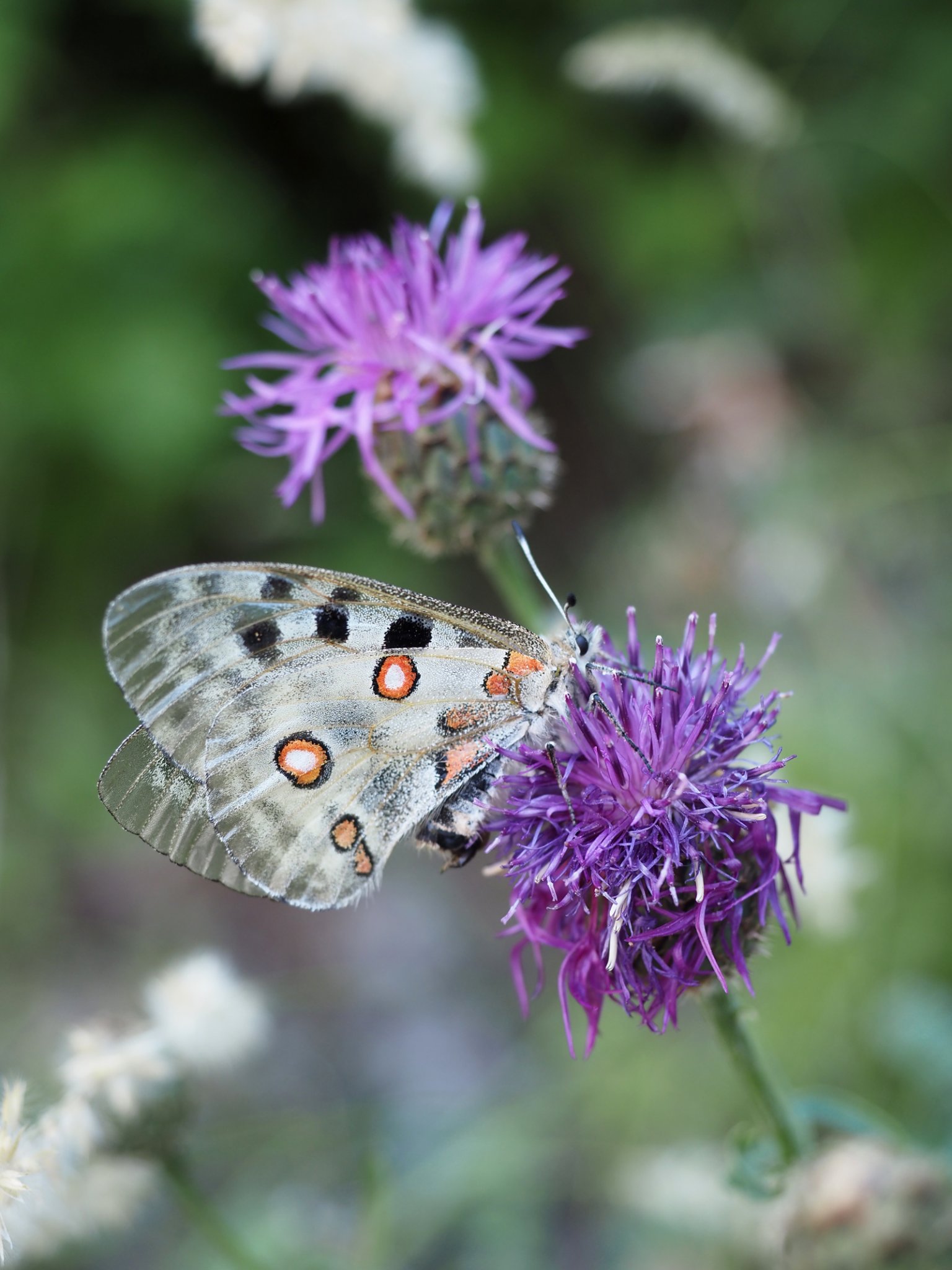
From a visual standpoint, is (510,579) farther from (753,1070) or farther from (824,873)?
(753,1070)

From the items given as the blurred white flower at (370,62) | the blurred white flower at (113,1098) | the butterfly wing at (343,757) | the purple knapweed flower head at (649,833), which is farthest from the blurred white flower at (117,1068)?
the blurred white flower at (370,62)

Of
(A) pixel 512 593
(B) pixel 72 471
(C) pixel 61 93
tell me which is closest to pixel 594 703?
(A) pixel 512 593

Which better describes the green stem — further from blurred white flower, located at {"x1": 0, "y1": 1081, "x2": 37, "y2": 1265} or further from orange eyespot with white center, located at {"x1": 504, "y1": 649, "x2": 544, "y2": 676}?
blurred white flower, located at {"x1": 0, "y1": 1081, "x2": 37, "y2": 1265}

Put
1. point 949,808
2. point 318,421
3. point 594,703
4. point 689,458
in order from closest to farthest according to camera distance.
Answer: point 594,703 → point 318,421 → point 949,808 → point 689,458

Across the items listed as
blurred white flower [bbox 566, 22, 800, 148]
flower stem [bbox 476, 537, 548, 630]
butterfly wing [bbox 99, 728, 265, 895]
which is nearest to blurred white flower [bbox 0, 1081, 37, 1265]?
butterfly wing [bbox 99, 728, 265, 895]

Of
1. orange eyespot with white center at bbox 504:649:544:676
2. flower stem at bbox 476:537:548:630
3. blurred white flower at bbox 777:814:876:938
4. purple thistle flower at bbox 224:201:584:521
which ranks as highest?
purple thistle flower at bbox 224:201:584:521

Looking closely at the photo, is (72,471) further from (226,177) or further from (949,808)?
(949,808)
